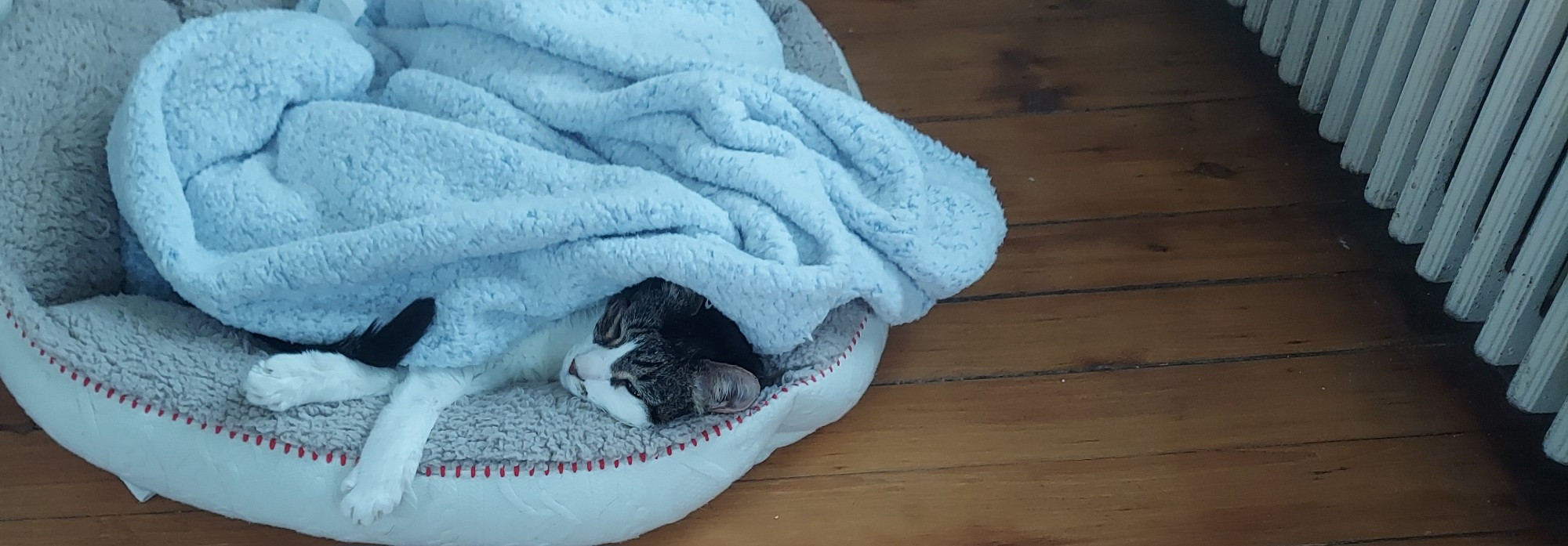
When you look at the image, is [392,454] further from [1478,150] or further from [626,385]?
[1478,150]

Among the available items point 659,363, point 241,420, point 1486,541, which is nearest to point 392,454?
point 241,420

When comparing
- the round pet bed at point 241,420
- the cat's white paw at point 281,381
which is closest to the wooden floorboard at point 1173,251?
the round pet bed at point 241,420

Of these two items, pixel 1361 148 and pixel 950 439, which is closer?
pixel 950 439

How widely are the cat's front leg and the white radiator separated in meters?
1.11

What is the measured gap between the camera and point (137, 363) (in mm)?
1107

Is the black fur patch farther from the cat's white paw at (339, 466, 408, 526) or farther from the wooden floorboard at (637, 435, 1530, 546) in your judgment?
the wooden floorboard at (637, 435, 1530, 546)

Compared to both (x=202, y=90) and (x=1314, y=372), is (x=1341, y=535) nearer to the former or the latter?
(x=1314, y=372)

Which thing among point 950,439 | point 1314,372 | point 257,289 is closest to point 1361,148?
point 1314,372

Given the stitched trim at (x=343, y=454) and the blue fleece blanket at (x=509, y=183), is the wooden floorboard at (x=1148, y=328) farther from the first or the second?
the stitched trim at (x=343, y=454)

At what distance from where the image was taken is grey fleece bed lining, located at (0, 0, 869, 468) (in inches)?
43.3

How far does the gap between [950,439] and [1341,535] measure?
43 cm

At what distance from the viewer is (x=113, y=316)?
115cm

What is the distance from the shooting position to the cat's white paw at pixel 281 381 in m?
1.07

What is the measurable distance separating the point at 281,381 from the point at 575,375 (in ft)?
0.88
